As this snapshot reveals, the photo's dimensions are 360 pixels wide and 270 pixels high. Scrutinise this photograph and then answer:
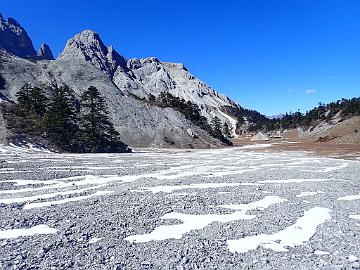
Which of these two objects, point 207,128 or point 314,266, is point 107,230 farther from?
point 207,128

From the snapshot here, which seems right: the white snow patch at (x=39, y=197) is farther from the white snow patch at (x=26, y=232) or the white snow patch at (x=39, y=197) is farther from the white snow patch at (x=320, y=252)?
the white snow patch at (x=320, y=252)

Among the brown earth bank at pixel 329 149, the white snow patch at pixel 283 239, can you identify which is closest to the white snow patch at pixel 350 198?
the white snow patch at pixel 283 239

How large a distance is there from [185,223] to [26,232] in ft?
20.4

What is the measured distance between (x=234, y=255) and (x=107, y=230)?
16.4ft

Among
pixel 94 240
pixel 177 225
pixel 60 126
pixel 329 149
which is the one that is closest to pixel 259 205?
pixel 177 225

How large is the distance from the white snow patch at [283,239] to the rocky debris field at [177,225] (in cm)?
3

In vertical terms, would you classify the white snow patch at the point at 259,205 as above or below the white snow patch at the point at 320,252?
above

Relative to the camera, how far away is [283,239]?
493 inches

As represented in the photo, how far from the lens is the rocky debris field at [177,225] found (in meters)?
10.6

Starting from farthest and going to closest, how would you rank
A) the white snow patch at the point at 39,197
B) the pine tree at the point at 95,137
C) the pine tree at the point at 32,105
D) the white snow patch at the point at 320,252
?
the pine tree at the point at 32,105
the pine tree at the point at 95,137
the white snow patch at the point at 39,197
the white snow patch at the point at 320,252

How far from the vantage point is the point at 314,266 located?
10.2m

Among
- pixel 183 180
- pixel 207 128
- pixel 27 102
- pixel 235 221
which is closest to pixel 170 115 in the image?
pixel 207 128

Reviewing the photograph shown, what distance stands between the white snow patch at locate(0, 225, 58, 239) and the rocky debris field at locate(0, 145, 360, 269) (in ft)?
0.12

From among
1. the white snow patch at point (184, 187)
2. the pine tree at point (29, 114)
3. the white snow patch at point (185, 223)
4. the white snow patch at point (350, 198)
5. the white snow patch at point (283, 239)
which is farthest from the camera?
the pine tree at point (29, 114)
